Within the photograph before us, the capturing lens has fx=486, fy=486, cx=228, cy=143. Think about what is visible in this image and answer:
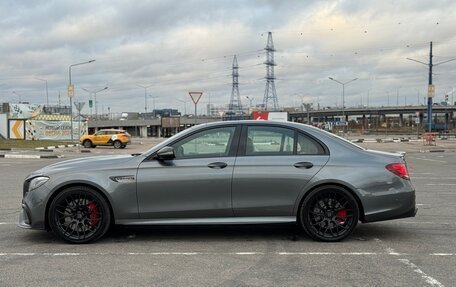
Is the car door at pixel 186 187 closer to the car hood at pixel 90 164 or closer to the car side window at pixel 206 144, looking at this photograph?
the car side window at pixel 206 144

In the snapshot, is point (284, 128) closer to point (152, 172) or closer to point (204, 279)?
point (152, 172)

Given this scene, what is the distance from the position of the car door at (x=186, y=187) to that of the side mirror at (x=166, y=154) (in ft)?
0.22

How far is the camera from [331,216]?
6090 millimetres

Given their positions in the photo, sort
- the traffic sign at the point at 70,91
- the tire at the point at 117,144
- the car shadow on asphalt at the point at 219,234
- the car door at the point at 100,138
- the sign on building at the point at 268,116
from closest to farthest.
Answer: the car shadow on asphalt at the point at 219,234 < the sign on building at the point at 268,116 < the traffic sign at the point at 70,91 < the tire at the point at 117,144 < the car door at the point at 100,138

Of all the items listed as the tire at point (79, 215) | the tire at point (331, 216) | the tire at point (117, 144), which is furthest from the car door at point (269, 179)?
the tire at point (117, 144)

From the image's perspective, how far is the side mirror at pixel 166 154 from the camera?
593 centimetres

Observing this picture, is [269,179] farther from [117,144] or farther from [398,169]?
[117,144]

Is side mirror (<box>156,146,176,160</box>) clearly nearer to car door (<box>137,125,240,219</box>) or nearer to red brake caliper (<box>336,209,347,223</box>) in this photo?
car door (<box>137,125,240,219</box>)

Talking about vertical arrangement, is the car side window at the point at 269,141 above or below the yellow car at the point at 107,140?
above

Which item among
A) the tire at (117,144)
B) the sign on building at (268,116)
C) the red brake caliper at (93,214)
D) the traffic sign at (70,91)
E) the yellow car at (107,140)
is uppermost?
the traffic sign at (70,91)

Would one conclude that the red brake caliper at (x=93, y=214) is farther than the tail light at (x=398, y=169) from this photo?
No

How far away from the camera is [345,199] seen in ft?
19.9

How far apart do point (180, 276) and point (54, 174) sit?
2.28 meters

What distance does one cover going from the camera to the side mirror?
5.93m
